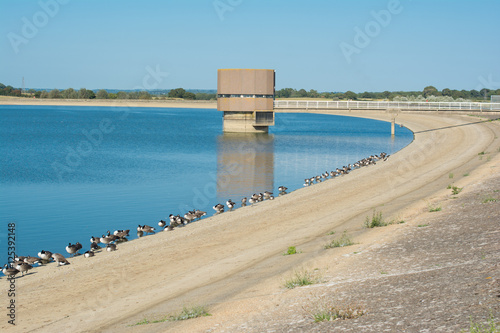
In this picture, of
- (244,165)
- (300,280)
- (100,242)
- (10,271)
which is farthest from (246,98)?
(300,280)

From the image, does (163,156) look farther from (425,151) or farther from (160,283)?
(160,283)

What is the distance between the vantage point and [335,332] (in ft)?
30.8

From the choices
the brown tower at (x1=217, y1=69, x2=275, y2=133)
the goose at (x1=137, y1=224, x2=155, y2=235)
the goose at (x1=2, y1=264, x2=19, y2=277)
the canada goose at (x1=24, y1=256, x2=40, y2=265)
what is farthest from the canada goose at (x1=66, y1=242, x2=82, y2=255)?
the brown tower at (x1=217, y1=69, x2=275, y2=133)

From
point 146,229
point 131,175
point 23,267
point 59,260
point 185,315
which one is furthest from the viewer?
point 131,175

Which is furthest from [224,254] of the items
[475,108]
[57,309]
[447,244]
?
[475,108]

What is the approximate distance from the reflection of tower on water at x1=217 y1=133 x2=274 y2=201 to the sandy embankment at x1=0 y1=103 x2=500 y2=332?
5.88m

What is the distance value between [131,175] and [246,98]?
4379cm

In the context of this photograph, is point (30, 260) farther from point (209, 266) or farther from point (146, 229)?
point (209, 266)

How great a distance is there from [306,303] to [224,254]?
8423 millimetres

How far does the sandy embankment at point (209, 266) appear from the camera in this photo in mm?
13297

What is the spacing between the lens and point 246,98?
86438 mm

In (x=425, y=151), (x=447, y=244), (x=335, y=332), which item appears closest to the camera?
(x=335, y=332)

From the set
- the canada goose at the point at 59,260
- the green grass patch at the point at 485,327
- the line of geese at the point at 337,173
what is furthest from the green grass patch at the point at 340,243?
the line of geese at the point at 337,173

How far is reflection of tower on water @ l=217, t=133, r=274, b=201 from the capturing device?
3894 cm
